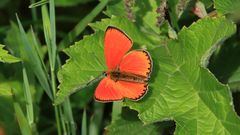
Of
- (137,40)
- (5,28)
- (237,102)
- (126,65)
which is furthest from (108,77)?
(5,28)

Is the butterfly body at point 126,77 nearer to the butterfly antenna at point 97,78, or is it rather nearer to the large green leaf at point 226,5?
the butterfly antenna at point 97,78

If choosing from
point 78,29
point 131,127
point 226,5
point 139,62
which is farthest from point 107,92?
point 78,29

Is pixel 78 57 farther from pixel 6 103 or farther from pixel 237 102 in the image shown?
pixel 237 102

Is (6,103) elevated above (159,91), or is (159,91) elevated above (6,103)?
(159,91)

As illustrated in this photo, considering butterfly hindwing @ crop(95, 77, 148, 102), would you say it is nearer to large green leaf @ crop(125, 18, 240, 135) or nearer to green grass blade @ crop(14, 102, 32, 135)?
large green leaf @ crop(125, 18, 240, 135)

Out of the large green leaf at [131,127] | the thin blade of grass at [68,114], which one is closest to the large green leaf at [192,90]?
the large green leaf at [131,127]

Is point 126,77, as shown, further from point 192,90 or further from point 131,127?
point 131,127

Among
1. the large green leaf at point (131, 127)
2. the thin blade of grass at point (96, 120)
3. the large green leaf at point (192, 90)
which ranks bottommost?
the thin blade of grass at point (96, 120)
